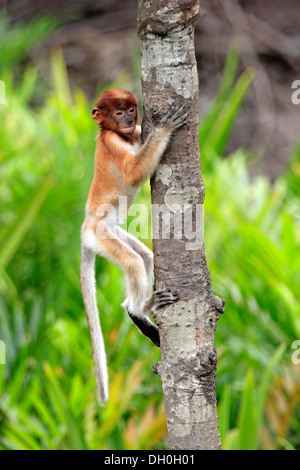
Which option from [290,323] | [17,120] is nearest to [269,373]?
[290,323]

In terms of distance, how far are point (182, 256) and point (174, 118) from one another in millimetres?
352

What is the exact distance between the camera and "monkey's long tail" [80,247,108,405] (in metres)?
2.08

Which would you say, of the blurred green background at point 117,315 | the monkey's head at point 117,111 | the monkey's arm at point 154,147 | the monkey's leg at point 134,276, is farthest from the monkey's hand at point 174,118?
the blurred green background at point 117,315

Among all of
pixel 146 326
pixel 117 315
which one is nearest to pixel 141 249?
pixel 146 326

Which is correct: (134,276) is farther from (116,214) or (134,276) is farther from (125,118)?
(125,118)

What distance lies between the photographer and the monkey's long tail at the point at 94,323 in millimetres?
2076

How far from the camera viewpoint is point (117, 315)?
3.29m

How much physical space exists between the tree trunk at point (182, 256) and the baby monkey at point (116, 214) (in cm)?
34

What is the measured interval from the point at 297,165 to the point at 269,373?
2.22m

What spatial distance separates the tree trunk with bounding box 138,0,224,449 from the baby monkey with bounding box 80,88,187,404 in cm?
34

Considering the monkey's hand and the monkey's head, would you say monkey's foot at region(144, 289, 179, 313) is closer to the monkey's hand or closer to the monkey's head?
the monkey's hand

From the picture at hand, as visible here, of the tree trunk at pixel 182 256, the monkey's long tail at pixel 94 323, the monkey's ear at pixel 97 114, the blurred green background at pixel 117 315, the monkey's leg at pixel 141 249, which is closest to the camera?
the tree trunk at pixel 182 256

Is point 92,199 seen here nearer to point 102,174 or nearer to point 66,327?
point 102,174

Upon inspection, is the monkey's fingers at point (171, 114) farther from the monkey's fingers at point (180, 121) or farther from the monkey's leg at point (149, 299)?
the monkey's leg at point (149, 299)
